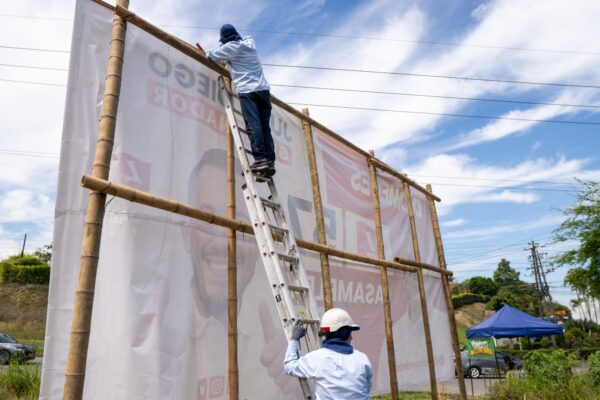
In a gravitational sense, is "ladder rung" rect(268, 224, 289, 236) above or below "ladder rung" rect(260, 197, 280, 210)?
below

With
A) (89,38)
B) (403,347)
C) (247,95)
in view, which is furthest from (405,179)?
(89,38)

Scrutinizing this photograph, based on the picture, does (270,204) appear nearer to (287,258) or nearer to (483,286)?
(287,258)

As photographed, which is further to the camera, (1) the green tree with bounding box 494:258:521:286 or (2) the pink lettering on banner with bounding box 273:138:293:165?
(1) the green tree with bounding box 494:258:521:286

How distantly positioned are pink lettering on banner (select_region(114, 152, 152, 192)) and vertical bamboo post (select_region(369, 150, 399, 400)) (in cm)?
339

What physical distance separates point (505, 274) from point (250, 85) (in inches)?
2543

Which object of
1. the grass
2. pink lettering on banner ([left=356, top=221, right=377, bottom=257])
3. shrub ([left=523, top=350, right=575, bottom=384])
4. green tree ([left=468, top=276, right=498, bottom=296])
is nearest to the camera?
the grass

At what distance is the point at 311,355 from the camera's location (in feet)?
9.11

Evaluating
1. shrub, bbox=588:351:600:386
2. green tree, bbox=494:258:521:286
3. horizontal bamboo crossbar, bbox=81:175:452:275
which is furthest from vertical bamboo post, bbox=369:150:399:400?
green tree, bbox=494:258:521:286

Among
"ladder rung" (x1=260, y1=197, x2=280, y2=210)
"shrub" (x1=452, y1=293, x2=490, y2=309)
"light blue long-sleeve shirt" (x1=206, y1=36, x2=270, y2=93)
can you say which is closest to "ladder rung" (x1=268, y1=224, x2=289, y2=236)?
"ladder rung" (x1=260, y1=197, x2=280, y2=210)

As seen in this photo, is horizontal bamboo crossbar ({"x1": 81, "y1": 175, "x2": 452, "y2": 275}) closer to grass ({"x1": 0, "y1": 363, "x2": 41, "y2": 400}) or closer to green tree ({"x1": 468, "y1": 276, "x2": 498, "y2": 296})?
grass ({"x1": 0, "y1": 363, "x2": 41, "y2": 400})

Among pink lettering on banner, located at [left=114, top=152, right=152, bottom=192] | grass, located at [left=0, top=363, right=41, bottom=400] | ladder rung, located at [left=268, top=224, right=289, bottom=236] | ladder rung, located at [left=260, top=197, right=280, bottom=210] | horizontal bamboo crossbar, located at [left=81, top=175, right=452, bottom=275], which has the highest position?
pink lettering on banner, located at [left=114, top=152, right=152, bottom=192]

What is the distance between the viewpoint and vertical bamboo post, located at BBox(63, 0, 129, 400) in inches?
97.5

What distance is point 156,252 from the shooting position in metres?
3.41

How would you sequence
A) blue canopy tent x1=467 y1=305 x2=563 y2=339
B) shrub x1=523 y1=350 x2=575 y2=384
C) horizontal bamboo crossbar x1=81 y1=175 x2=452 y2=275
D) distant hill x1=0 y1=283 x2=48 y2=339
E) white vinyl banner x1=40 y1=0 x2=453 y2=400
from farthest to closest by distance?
distant hill x1=0 y1=283 x2=48 y2=339 → blue canopy tent x1=467 y1=305 x2=563 y2=339 → shrub x1=523 y1=350 x2=575 y2=384 → white vinyl banner x1=40 y1=0 x2=453 y2=400 → horizontal bamboo crossbar x1=81 y1=175 x2=452 y2=275
